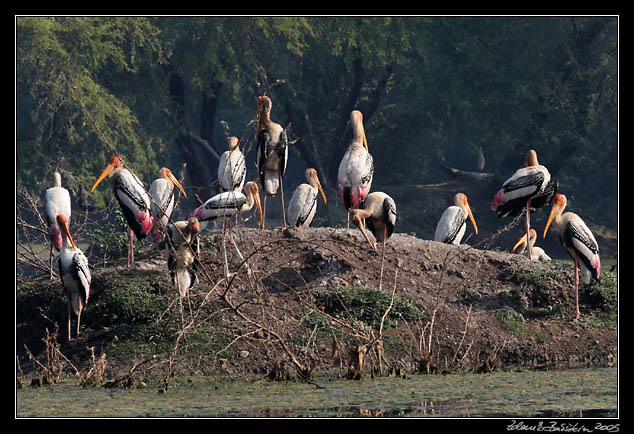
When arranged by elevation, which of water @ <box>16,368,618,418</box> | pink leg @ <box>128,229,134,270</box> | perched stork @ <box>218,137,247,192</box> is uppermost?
perched stork @ <box>218,137,247,192</box>

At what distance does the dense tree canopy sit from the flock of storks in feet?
32.9

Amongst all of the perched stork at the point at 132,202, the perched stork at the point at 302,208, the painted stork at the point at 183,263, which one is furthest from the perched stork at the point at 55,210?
the perched stork at the point at 302,208

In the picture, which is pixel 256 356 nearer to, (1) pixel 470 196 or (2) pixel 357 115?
(2) pixel 357 115

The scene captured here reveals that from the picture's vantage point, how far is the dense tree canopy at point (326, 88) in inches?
1021

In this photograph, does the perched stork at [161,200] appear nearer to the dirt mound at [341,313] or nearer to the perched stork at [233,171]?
→ the dirt mound at [341,313]

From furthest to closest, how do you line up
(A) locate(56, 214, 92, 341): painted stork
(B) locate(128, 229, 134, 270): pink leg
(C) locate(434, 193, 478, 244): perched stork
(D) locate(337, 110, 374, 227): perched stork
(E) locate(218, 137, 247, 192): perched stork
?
(C) locate(434, 193, 478, 244): perched stork → (E) locate(218, 137, 247, 192): perched stork → (B) locate(128, 229, 134, 270): pink leg → (D) locate(337, 110, 374, 227): perched stork → (A) locate(56, 214, 92, 341): painted stork

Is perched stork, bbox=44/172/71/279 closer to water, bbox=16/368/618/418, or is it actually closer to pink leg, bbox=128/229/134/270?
pink leg, bbox=128/229/134/270

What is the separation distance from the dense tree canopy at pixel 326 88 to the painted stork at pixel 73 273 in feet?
40.8

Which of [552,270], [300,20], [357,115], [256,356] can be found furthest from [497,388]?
[300,20]

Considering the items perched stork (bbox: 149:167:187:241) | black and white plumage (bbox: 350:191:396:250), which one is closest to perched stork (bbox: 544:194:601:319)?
black and white plumage (bbox: 350:191:396:250)

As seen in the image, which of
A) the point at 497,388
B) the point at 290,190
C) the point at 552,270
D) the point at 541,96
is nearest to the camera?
the point at 497,388

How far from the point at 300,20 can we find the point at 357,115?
1253 cm

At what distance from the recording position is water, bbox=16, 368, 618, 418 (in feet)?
31.0

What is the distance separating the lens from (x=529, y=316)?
13.8 m
